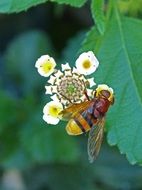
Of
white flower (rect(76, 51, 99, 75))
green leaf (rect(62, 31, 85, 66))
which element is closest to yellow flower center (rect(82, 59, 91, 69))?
white flower (rect(76, 51, 99, 75))

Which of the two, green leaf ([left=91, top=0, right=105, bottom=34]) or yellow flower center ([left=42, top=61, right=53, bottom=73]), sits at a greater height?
green leaf ([left=91, top=0, right=105, bottom=34])

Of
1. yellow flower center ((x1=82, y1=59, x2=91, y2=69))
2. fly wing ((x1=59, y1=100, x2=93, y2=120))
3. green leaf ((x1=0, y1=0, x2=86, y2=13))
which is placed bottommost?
fly wing ((x1=59, y1=100, x2=93, y2=120))

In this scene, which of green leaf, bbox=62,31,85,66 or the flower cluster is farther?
green leaf, bbox=62,31,85,66

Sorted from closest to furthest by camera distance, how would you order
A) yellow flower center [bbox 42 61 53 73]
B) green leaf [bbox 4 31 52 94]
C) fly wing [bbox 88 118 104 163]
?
fly wing [bbox 88 118 104 163] → yellow flower center [bbox 42 61 53 73] → green leaf [bbox 4 31 52 94]

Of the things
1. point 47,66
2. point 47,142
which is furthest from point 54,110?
point 47,142

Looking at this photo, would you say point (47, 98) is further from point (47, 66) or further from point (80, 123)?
point (80, 123)

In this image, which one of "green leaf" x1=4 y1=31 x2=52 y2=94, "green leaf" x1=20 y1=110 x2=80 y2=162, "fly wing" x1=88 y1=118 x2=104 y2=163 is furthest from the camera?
"green leaf" x1=4 y1=31 x2=52 y2=94

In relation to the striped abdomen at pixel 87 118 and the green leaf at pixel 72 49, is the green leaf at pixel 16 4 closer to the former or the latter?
the striped abdomen at pixel 87 118

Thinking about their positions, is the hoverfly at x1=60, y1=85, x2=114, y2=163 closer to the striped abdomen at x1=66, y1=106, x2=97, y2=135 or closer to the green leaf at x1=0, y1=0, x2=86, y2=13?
the striped abdomen at x1=66, y1=106, x2=97, y2=135
